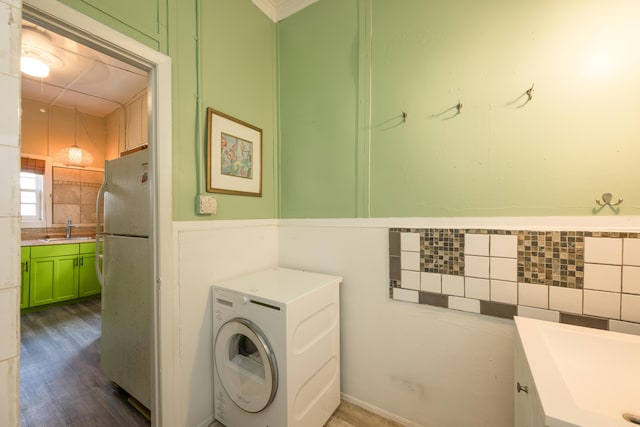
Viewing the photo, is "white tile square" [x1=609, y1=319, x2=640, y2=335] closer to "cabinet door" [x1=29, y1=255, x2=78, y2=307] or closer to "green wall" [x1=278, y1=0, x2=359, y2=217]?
"green wall" [x1=278, y1=0, x2=359, y2=217]

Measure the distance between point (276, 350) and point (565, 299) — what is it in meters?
1.44

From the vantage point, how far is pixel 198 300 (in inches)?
61.8

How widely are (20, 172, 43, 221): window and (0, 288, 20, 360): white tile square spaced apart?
14.7 ft

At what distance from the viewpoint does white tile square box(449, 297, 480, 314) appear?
1.42 m

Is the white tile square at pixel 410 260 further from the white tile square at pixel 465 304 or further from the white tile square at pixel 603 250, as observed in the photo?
the white tile square at pixel 603 250

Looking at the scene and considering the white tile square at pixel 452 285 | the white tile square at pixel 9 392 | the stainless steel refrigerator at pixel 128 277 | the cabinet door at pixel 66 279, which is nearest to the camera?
the white tile square at pixel 9 392

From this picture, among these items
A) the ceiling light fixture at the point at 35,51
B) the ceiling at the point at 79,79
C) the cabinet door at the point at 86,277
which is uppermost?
the ceiling at the point at 79,79

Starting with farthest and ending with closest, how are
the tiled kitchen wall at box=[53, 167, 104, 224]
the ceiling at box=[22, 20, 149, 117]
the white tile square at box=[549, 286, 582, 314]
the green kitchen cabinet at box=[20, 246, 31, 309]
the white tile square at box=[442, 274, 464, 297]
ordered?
the tiled kitchen wall at box=[53, 167, 104, 224] < the green kitchen cabinet at box=[20, 246, 31, 309] < the ceiling at box=[22, 20, 149, 117] < the white tile square at box=[442, 274, 464, 297] < the white tile square at box=[549, 286, 582, 314]

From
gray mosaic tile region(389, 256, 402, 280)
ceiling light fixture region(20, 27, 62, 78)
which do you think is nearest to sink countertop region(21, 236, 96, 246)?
ceiling light fixture region(20, 27, 62, 78)

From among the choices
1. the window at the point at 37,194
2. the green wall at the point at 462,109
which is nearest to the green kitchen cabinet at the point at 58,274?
the window at the point at 37,194

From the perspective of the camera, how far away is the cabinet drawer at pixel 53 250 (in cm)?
326

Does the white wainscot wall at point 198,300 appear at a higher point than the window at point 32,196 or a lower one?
lower

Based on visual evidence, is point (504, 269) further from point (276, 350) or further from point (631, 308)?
point (276, 350)

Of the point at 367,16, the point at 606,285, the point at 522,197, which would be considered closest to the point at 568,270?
the point at 606,285
